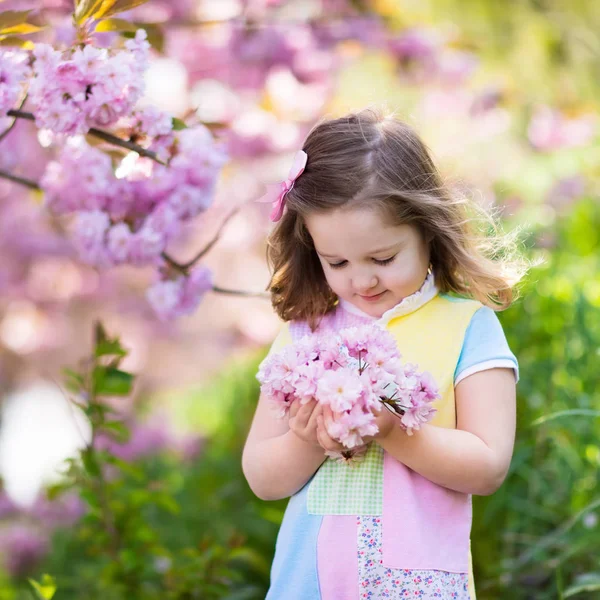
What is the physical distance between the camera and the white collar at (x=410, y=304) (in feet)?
4.92

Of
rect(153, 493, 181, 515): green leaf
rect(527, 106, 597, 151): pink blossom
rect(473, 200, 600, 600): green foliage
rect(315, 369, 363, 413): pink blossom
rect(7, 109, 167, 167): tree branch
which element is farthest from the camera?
rect(527, 106, 597, 151): pink blossom

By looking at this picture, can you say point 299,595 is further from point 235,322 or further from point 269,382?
point 235,322

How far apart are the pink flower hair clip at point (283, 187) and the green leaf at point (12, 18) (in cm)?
59

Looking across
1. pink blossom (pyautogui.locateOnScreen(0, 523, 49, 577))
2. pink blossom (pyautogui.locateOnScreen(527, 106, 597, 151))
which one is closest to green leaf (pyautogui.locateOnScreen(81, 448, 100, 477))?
pink blossom (pyautogui.locateOnScreen(0, 523, 49, 577))

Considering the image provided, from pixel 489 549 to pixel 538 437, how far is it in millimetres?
376

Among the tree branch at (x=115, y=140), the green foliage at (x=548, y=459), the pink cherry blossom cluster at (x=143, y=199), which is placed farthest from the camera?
the green foliage at (x=548, y=459)

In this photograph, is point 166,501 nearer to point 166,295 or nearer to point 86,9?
point 166,295

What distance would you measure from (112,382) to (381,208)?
0.95 meters

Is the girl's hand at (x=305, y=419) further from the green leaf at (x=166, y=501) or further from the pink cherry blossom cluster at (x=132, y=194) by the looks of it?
the green leaf at (x=166, y=501)

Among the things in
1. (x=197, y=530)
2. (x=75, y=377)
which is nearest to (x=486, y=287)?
(x=75, y=377)

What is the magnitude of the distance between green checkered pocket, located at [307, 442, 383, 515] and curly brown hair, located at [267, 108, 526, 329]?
29cm

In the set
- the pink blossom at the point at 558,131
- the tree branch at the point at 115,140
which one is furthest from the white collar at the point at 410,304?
the pink blossom at the point at 558,131

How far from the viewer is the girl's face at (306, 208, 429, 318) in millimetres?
1418

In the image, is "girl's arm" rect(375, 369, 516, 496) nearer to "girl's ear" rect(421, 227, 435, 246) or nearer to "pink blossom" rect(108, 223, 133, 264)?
"girl's ear" rect(421, 227, 435, 246)
